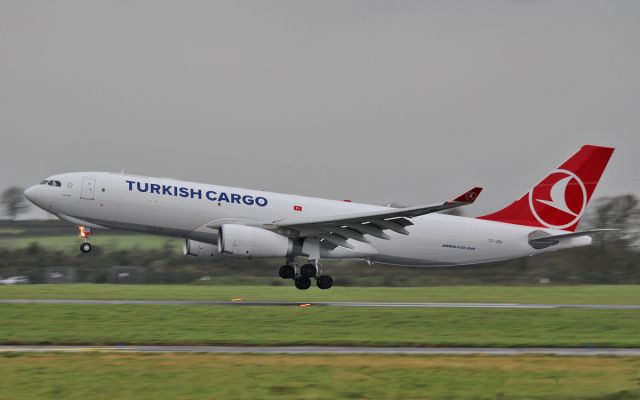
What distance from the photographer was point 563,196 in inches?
1586

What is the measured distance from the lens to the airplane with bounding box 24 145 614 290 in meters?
35.0

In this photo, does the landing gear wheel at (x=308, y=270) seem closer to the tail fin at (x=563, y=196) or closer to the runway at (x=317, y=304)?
the runway at (x=317, y=304)

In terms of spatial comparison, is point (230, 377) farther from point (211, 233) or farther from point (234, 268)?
point (234, 268)

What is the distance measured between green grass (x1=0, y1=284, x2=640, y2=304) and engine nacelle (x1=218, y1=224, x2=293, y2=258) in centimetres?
347

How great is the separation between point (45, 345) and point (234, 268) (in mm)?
29764

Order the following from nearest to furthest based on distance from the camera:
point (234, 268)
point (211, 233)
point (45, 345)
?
1. point (45, 345)
2. point (211, 233)
3. point (234, 268)

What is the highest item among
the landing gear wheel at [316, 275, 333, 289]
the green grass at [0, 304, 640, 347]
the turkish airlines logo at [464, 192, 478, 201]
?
the turkish airlines logo at [464, 192, 478, 201]

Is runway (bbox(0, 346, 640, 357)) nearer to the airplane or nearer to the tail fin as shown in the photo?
the airplane

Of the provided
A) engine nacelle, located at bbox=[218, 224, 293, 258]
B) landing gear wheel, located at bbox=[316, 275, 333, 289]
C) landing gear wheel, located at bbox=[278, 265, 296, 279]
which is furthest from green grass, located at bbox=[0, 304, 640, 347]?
landing gear wheel, located at bbox=[278, 265, 296, 279]

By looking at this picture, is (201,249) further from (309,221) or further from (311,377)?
(311,377)

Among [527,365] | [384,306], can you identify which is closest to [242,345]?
[527,365]

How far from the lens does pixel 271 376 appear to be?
17.2 metres

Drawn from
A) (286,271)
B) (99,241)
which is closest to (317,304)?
(286,271)

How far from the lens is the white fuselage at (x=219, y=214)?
3516cm
